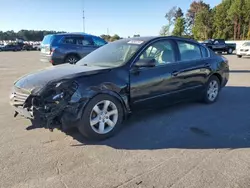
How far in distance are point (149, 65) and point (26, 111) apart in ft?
6.69

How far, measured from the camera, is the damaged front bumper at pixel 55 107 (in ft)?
11.5

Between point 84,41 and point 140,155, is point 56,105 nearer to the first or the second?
point 140,155

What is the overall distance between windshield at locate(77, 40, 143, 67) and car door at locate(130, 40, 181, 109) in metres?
0.22

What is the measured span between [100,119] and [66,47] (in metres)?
7.98

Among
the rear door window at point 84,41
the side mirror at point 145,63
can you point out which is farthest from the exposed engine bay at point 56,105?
the rear door window at point 84,41

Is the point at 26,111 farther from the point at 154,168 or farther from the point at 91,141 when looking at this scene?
the point at 154,168

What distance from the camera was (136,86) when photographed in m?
4.27

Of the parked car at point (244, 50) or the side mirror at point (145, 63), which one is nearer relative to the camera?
the side mirror at point (145, 63)

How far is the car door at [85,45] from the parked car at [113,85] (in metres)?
6.66

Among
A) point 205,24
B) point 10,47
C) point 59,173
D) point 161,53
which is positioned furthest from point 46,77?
point 205,24

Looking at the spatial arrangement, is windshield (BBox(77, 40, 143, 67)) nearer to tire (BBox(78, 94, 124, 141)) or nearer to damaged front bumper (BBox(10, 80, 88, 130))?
tire (BBox(78, 94, 124, 141))

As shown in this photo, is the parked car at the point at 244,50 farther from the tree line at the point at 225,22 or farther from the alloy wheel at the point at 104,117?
the tree line at the point at 225,22

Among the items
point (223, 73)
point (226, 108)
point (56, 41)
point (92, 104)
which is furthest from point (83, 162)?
point (56, 41)

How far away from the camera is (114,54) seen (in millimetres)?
4770
